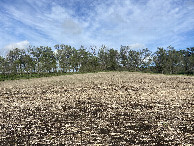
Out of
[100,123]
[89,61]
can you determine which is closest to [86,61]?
[89,61]

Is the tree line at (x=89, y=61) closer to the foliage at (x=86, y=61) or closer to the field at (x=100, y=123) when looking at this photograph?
the foliage at (x=86, y=61)

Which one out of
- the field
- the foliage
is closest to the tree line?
the foliage

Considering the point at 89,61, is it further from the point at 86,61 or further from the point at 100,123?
the point at 100,123

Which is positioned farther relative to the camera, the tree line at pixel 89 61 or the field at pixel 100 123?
the tree line at pixel 89 61

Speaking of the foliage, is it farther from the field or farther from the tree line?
the field

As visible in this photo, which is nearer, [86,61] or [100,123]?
[100,123]

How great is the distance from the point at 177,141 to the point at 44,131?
22.9 ft

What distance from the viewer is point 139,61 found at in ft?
238

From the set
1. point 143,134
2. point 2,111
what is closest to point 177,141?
point 143,134

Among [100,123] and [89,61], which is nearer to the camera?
[100,123]

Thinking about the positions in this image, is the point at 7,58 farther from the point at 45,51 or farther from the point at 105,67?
the point at 105,67

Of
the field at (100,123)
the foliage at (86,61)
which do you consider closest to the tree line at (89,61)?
the foliage at (86,61)

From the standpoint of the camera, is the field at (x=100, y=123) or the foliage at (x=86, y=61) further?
the foliage at (x=86, y=61)

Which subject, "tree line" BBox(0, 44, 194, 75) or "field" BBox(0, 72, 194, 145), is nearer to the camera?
"field" BBox(0, 72, 194, 145)
